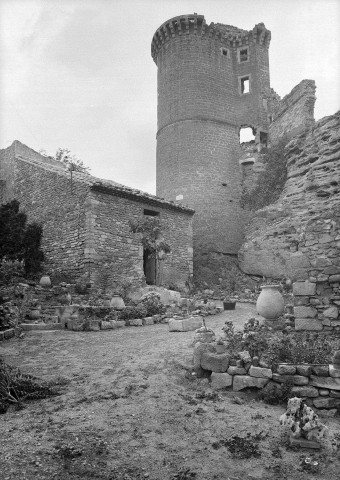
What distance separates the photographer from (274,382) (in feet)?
16.0

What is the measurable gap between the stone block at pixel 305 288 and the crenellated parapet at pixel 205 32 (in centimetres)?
2045

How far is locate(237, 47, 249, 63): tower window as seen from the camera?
2408 cm

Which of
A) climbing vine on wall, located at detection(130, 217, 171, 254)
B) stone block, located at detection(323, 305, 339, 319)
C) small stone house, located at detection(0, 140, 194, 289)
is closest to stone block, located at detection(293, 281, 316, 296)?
stone block, located at detection(323, 305, 339, 319)

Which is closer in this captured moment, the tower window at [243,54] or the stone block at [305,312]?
the stone block at [305,312]

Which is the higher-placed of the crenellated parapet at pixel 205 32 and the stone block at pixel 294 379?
the crenellated parapet at pixel 205 32

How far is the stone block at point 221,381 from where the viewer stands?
5098 mm

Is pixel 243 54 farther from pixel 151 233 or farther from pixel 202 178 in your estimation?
pixel 151 233

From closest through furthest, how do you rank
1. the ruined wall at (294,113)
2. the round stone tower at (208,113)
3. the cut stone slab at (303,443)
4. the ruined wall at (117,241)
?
the cut stone slab at (303,443) < the ruined wall at (117,241) < the ruined wall at (294,113) < the round stone tower at (208,113)

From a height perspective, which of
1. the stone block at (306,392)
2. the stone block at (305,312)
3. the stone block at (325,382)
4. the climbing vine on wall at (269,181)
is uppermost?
the climbing vine on wall at (269,181)

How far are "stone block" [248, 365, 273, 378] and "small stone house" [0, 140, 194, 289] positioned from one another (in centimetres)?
1048

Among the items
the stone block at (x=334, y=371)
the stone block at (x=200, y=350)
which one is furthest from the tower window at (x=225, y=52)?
the stone block at (x=334, y=371)

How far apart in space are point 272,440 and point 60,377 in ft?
9.61

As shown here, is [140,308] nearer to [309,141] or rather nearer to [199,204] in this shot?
[199,204]

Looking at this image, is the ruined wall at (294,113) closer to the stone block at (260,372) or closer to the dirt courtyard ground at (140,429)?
the dirt courtyard ground at (140,429)
